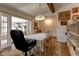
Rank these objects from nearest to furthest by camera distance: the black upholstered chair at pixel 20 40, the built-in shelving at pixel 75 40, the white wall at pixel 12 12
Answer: the built-in shelving at pixel 75 40, the black upholstered chair at pixel 20 40, the white wall at pixel 12 12

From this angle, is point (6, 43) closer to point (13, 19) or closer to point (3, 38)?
point (3, 38)

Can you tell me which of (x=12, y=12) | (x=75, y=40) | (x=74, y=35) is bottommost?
(x=75, y=40)

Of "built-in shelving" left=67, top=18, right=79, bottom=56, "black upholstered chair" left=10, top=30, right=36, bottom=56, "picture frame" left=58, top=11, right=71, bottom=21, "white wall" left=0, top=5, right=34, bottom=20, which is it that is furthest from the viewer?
"picture frame" left=58, top=11, right=71, bottom=21

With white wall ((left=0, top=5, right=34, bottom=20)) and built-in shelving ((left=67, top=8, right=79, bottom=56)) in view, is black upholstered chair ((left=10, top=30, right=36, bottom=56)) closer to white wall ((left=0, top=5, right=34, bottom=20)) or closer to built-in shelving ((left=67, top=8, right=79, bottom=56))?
built-in shelving ((left=67, top=8, right=79, bottom=56))

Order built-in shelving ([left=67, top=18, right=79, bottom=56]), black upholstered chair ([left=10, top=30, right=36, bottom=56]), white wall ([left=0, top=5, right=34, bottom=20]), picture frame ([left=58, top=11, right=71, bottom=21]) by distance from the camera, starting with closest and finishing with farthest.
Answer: built-in shelving ([left=67, top=18, right=79, bottom=56])
black upholstered chair ([left=10, top=30, right=36, bottom=56])
white wall ([left=0, top=5, right=34, bottom=20])
picture frame ([left=58, top=11, right=71, bottom=21])

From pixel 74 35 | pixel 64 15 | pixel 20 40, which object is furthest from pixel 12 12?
pixel 64 15

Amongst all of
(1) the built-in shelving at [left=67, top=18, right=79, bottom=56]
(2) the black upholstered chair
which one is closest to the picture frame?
(1) the built-in shelving at [left=67, top=18, right=79, bottom=56]

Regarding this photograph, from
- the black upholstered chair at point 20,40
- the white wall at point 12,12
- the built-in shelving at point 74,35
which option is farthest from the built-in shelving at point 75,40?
the white wall at point 12,12

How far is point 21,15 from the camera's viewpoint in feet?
17.4

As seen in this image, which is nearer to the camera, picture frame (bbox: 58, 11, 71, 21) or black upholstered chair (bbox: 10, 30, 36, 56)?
black upholstered chair (bbox: 10, 30, 36, 56)

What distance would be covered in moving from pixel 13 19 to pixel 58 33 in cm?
297

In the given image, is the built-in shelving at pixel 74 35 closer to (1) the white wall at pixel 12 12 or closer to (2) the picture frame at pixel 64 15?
(2) the picture frame at pixel 64 15

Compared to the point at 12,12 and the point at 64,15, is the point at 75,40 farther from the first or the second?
the point at 64,15

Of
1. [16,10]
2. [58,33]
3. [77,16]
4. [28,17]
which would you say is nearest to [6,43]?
[16,10]
